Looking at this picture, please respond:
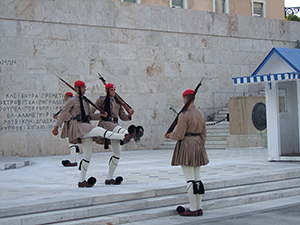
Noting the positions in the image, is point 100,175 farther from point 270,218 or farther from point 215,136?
point 215,136

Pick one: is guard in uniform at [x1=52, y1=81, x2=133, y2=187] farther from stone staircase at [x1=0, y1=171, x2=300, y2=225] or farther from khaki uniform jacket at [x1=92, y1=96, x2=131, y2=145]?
stone staircase at [x1=0, y1=171, x2=300, y2=225]

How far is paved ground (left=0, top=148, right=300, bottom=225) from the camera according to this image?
6.88 m

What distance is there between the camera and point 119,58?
53.0 feet

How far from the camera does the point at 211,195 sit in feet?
24.1

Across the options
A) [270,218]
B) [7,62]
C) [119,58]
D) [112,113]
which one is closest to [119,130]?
[112,113]

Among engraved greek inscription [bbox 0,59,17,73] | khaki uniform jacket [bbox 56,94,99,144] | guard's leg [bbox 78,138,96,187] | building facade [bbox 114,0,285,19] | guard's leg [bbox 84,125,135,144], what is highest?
building facade [bbox 114,0,285,19]

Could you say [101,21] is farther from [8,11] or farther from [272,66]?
[272,66]

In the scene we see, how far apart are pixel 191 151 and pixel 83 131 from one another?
2157mm

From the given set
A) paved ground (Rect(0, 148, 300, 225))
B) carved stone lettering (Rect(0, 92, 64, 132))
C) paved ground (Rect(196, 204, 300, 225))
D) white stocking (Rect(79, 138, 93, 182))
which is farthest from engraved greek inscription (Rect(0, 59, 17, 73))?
paved ground (Rect(196, 204, 300, 225))

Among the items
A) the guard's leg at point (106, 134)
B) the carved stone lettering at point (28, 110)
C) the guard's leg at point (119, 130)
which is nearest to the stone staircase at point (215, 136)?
the carved stone lettering at point (28, 110)

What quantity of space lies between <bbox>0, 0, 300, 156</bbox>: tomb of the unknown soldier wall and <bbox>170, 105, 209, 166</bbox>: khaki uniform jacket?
9.00 metres

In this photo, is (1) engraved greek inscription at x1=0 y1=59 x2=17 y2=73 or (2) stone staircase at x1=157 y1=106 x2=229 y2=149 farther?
(2) stone staircase at x1=157 y1=106 x2=229 y2=149

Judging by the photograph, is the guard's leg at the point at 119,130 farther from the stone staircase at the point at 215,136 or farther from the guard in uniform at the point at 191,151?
the stone staircase at the point at 215,136

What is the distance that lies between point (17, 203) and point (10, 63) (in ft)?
29.1
